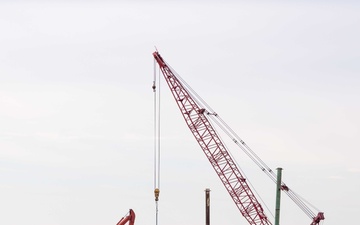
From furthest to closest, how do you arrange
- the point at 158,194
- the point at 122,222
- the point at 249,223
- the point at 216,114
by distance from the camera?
1. the point at 249,223
2. the point at 216,114
3. the point at 158,194
4. the point at 122,222

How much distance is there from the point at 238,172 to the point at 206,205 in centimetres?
726

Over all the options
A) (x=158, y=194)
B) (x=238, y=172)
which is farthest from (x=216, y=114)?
(x=158, y=194)

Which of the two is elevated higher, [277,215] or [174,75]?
[174,75]

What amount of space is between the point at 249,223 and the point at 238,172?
903 centimetres

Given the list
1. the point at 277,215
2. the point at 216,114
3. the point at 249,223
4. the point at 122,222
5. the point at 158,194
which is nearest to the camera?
the point at 277,215

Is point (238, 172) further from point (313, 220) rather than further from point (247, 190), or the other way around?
point (313, 220)

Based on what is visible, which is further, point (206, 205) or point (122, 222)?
point (206, 205)

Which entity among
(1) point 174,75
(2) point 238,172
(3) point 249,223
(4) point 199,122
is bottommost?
(3) point 249,223

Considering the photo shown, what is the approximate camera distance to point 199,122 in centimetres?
9038

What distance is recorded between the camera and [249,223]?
95.3 meters

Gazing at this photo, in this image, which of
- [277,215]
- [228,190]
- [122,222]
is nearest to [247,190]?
[228,190]

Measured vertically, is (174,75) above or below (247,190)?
above

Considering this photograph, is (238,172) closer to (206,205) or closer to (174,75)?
(206,205)

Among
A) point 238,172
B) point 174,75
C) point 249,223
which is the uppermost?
point 174,75
